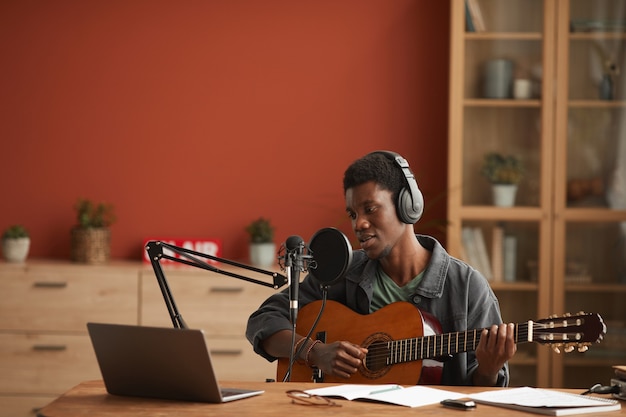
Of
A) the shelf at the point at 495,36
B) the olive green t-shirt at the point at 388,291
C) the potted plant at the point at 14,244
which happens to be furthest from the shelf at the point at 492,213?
the potted plant at the point at 14,244

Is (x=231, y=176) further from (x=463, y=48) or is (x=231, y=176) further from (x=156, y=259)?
(x=156, y=259)

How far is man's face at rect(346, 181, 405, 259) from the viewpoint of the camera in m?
2.44

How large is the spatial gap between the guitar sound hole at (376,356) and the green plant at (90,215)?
7.22 feet

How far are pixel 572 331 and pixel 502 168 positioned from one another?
7.27 feet

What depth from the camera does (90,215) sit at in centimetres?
428

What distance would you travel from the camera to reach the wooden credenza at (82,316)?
3988 mm

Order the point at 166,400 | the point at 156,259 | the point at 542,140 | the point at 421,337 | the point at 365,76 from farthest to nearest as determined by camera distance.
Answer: the point at 365,76, the point at 542,140, the point at 421,337, the point at 156,259, the point at 166,400

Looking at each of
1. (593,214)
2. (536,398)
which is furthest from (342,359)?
(593,214)

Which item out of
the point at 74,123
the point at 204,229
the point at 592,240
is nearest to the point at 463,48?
the point at 592,240

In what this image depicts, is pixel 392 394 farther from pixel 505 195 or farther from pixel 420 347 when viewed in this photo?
pixel 505 195

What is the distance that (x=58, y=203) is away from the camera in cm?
446

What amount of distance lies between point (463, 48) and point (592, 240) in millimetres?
1030

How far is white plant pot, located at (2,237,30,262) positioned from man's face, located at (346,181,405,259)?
2.26 meters

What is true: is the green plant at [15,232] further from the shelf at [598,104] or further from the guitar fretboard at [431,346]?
the shelf at [598,104]
